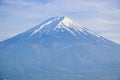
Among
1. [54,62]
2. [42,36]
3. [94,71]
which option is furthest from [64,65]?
[42,36]

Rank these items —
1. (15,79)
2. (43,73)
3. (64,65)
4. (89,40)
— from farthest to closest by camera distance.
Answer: (89,40), (64,65), (43,73), (15,79)

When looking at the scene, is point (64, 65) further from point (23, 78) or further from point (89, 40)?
point (23, 78)

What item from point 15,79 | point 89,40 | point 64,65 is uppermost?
point 89,40

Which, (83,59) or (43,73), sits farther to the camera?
(83,59)

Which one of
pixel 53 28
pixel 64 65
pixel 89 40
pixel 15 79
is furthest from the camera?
pixel 53 28

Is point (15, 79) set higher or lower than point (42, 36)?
lower

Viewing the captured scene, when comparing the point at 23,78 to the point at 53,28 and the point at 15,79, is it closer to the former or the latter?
the point at 15,79
